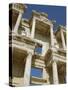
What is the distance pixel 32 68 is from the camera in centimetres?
237

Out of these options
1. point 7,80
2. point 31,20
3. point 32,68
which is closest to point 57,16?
point 31,20

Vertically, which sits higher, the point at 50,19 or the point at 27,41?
the point at 50,19

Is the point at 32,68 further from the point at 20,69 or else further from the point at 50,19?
the point at 50,19

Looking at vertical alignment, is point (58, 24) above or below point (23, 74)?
above

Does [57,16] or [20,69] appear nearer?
[20,69]

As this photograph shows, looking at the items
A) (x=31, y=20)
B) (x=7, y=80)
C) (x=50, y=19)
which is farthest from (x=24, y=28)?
(x=7, y=80)

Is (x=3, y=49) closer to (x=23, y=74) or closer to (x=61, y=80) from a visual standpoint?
(x=23, y=74)

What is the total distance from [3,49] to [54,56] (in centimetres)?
45

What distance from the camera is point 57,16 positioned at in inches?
98.3

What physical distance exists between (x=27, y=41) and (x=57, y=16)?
0.35m

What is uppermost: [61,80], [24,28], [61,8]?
[61,8]

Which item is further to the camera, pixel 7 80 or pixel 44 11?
pixel 44 11

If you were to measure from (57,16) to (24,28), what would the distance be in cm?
32

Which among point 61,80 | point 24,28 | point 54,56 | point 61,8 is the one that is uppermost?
point 61,8
